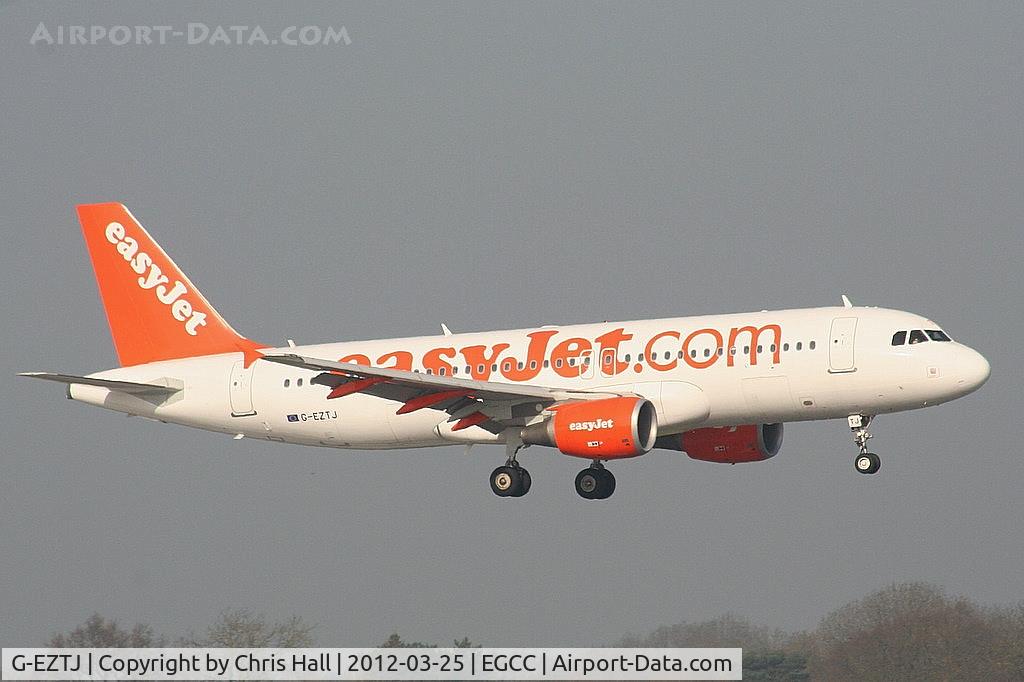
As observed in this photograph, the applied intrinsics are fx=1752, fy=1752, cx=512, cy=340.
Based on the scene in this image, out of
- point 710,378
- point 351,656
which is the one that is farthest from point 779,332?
point 351,656

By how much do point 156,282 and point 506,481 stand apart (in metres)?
13.9

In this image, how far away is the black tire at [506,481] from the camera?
5000 centimetres

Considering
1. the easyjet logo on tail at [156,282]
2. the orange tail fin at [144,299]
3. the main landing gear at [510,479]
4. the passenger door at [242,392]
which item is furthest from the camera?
the easyjet logo on tail at [156,282]

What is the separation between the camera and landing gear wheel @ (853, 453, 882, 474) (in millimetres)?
46312

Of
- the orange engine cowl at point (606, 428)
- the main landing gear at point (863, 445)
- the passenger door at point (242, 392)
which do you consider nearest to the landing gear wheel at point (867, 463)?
the main landing gear at point (863, 445)

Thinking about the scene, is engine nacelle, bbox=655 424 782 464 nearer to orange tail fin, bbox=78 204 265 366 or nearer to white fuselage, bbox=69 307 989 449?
white fuselage, bbox=69 307 989 449

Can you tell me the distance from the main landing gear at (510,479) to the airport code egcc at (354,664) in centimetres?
458

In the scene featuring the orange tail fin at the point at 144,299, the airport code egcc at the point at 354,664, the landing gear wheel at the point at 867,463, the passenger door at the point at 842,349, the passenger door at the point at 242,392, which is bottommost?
the airport code egcc at the point at 354,664

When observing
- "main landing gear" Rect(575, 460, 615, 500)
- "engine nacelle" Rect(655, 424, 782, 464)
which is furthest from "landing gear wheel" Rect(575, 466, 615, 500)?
"engine nacelle" Rect(655, 424, 782, 464)

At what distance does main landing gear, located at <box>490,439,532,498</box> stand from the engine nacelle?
441 cm

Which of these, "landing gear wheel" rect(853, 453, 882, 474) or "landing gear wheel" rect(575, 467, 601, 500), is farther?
"landing gear wheel" rect(575, 467, 601, 500)

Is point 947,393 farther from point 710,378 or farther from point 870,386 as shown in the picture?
point 710,378

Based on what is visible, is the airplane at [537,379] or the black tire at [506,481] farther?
the black tire at [506,481]

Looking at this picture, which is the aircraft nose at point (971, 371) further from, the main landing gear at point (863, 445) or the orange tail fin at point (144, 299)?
the orange tail fin at point (144, 299)
